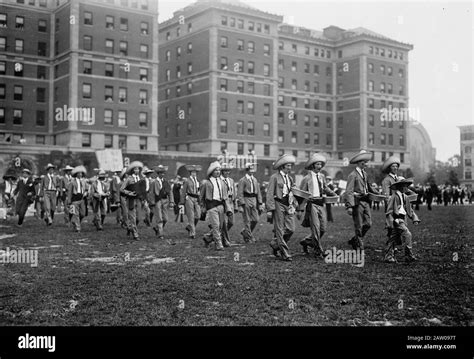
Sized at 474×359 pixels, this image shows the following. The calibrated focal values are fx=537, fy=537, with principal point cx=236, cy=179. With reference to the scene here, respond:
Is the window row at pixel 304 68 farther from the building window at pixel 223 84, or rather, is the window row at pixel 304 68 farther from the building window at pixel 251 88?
the building window at pixel 223 84

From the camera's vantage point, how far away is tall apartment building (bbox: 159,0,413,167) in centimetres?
7275

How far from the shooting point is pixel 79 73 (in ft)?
204

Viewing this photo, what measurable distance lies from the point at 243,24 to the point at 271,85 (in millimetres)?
9777

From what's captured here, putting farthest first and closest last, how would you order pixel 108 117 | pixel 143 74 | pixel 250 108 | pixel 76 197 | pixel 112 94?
pixel 250 108 → pixel 143 74 → pixel 112 94 → pixel 108 117 → pixel 76 197

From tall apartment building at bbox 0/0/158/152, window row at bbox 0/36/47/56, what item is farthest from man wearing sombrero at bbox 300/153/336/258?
window row at bbox 0/36/47/56

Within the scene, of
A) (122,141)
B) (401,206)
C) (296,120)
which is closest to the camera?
(401,206)

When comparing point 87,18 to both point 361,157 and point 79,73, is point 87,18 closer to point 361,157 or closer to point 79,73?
point 79,73

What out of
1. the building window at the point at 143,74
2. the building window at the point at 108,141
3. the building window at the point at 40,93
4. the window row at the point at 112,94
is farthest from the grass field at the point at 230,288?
the building window at the point at 40,93

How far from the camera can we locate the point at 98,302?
7.84 metres

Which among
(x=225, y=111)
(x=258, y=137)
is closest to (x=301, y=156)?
(x=258, y=137)

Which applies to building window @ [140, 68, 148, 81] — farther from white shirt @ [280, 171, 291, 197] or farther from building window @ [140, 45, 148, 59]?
white shirt @ [280, 171, 291, 197]

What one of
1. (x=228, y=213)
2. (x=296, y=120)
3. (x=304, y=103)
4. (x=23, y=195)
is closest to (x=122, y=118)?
(x=296, y=120)

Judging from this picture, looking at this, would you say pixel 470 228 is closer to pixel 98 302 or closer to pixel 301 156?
pixel 98 302

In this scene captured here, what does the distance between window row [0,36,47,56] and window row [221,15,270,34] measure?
75.5 feet
